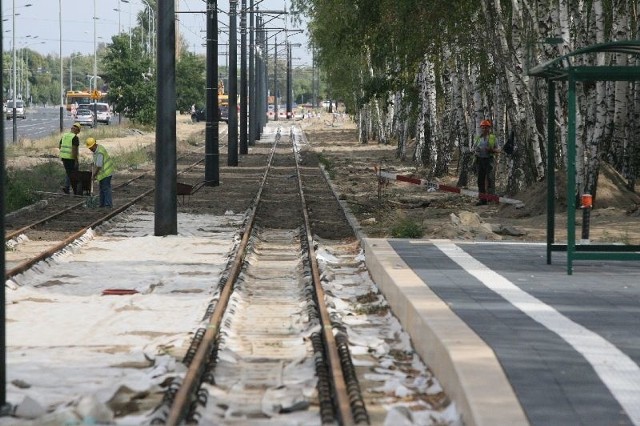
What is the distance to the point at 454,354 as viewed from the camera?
9.41m

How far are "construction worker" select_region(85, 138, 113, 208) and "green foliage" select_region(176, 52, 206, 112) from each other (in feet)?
318

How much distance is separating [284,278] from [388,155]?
47245mm

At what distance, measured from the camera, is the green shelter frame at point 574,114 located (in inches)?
557

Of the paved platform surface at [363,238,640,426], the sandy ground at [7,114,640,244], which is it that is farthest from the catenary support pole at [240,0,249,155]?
the paved platform surface at [363,238,640,426]

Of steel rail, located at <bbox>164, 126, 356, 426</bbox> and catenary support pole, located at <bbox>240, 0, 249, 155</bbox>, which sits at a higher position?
catenary support pole, located at <bbox>240, 0, 249, 155</bbox>

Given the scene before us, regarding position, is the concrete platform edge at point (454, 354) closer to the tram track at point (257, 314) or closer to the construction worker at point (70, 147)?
the tram track at point (257, 314)

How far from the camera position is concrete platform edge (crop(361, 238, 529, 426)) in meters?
8.02

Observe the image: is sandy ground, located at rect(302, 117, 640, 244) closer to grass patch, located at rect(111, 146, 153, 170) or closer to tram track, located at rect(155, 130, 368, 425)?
Answer: tram track, located at rect(155, 130, 368, 425)

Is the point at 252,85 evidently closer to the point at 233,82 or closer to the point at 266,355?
the point at 233,82

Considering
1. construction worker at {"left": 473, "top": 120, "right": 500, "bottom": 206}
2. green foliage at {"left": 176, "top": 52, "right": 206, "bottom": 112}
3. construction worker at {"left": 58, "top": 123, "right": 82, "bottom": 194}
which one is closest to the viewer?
construction worker at {"left": 473, "top": 120, "right": 500, "bottom": 206}

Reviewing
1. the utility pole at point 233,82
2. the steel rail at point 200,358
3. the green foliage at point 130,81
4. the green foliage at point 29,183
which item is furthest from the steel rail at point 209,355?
the green foliage at point 130,81

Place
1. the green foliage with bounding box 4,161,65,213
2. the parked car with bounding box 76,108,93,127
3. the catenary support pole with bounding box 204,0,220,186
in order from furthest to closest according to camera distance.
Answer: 1. the parked car with bounding box 76,108,93,127
2. the catenary support pole with bounding box 204,0,220,186
3. the green foliage with bounding box 4,161,65,213

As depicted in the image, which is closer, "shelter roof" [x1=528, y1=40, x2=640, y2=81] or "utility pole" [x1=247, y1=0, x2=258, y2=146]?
"shelter roof" [x1=528, y1=40, x2=640, y2=81]

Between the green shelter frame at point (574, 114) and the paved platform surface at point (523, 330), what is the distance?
0.84 feet
